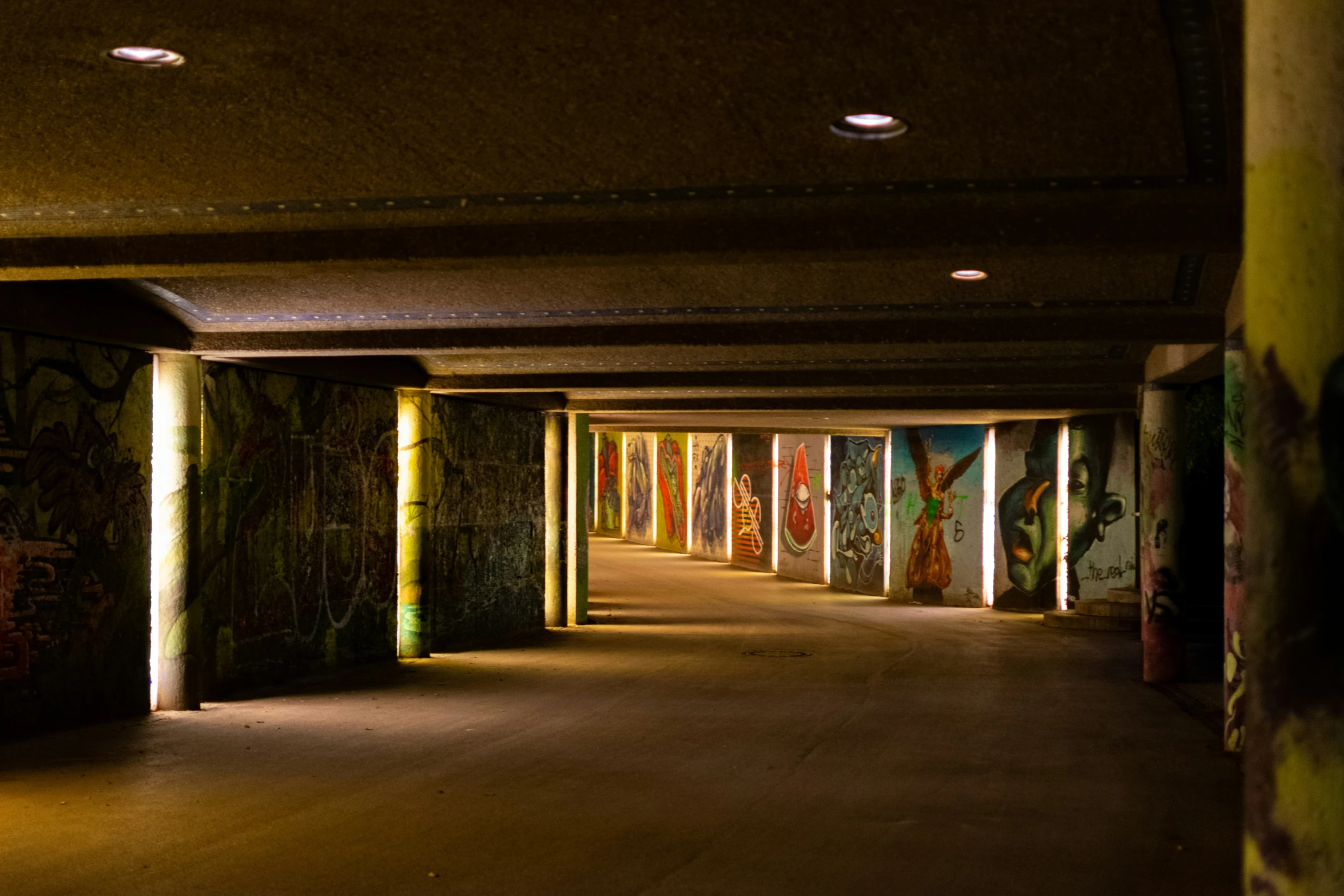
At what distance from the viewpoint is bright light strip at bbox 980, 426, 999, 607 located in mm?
23844

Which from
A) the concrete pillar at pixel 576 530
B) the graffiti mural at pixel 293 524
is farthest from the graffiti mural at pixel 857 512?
the graffiti mural at pixel 293 524

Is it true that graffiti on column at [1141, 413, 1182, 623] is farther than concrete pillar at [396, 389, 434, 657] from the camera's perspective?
No

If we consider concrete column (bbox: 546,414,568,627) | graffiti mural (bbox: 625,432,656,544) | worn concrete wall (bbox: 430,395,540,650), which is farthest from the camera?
graffiti mural (bbox: 625,432,656,544)

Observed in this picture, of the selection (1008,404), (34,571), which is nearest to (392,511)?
(34,571)

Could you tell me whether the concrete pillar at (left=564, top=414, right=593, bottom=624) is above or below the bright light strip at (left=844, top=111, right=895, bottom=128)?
below

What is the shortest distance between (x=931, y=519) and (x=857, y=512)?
328 cm

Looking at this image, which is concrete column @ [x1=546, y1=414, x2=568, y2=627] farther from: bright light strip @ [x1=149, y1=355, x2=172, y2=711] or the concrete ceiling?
bright light strip @ [x1=149, y1=355, x2=172, y2=711]

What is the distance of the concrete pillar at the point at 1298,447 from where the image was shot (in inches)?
123

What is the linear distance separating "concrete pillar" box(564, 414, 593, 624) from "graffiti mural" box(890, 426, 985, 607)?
679 centimetres

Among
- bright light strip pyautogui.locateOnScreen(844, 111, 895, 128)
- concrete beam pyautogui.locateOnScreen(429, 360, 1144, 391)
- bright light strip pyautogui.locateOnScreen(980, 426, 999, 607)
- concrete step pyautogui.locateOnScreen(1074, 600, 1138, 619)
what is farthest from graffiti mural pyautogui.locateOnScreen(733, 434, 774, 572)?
bright light strip pyautogui.locateOnScreen(844, 111, 895, 128)

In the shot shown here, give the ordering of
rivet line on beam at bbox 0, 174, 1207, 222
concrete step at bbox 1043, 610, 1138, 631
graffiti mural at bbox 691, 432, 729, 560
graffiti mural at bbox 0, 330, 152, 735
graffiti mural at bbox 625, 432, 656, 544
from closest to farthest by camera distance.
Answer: rivet line on beam at bbox 0, 174, 1207, 222
graffiti mural at bbox 0, 330, 152, 735
concrete step at bbox 1043, 610, 1138, 631
graffiti mural at bbox 691, 432, 729, 560
graffiti mural at bbox 625, 432, 656, 544

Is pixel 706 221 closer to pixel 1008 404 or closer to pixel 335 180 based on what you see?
pixel 335 180

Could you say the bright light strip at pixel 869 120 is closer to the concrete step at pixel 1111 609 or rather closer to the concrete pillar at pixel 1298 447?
the concrete pillar at pixel 1298 447

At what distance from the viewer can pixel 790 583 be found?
30.8 m
